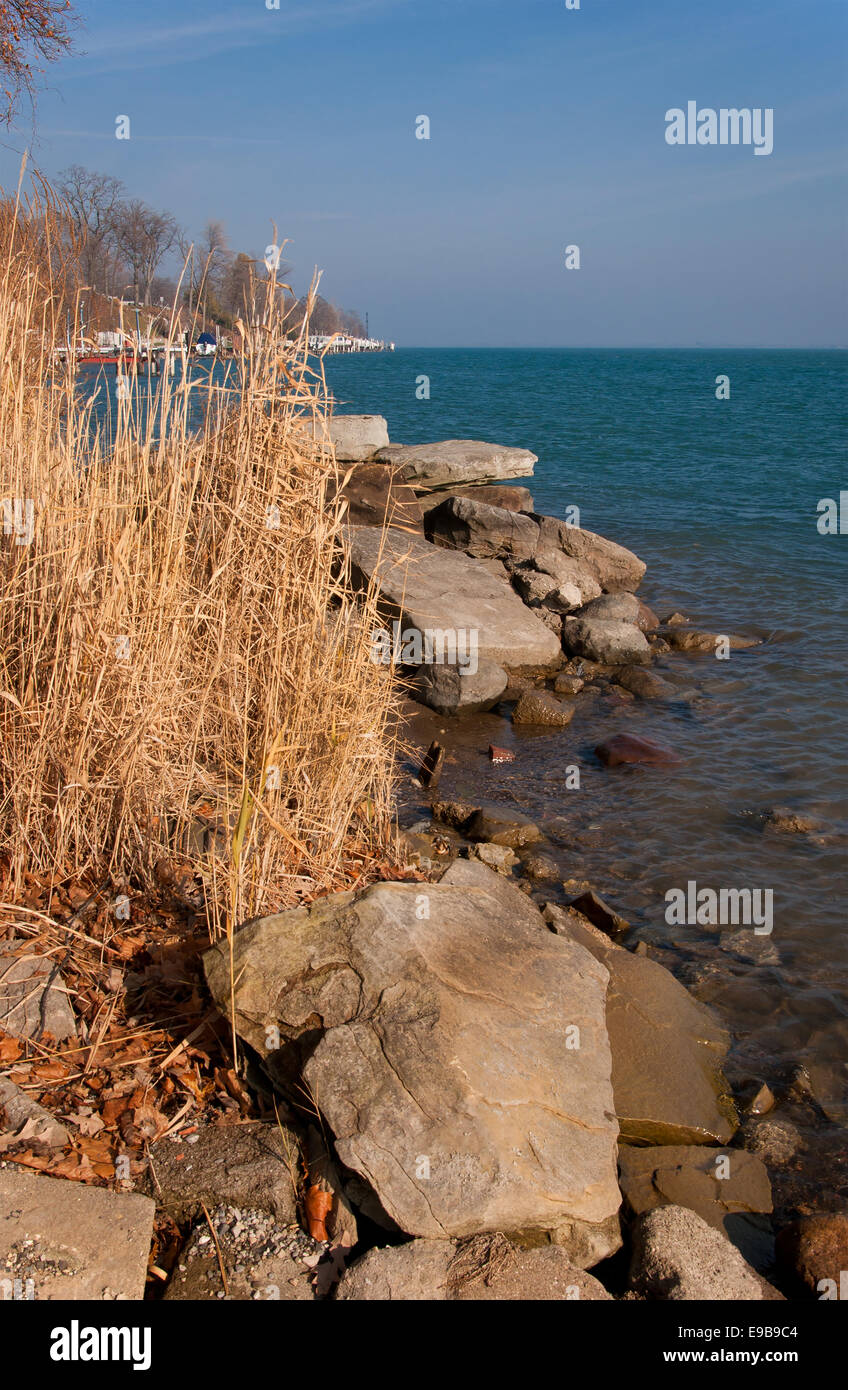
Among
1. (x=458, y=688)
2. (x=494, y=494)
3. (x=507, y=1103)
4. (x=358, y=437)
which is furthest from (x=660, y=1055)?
(x=494, y=494)

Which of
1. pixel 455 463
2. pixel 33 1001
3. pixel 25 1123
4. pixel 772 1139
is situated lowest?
pixel 772 1139

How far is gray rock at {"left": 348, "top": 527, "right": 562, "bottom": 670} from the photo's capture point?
8.52 meters

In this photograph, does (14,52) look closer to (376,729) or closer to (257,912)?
(376,729)

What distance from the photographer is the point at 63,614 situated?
3.82 m

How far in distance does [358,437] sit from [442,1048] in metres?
10.1

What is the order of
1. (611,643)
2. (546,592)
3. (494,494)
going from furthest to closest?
1. (494,494)
2. (546,592)
3. (611,643)

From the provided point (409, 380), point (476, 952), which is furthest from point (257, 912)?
point (409, 380)

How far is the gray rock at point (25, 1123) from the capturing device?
284 cm

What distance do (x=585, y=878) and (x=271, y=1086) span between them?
9.94 feet

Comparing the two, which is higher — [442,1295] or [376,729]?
[376,729]

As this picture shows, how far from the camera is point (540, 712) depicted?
27.0ft

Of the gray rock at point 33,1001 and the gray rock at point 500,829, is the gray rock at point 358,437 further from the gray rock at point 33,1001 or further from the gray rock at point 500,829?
the gray rock at point 33,1001

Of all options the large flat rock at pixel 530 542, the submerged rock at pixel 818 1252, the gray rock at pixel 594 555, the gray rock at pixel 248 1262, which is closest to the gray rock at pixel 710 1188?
the submerged rock at pixel 818 1252

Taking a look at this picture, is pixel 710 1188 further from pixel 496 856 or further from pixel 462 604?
pixel 462 604
